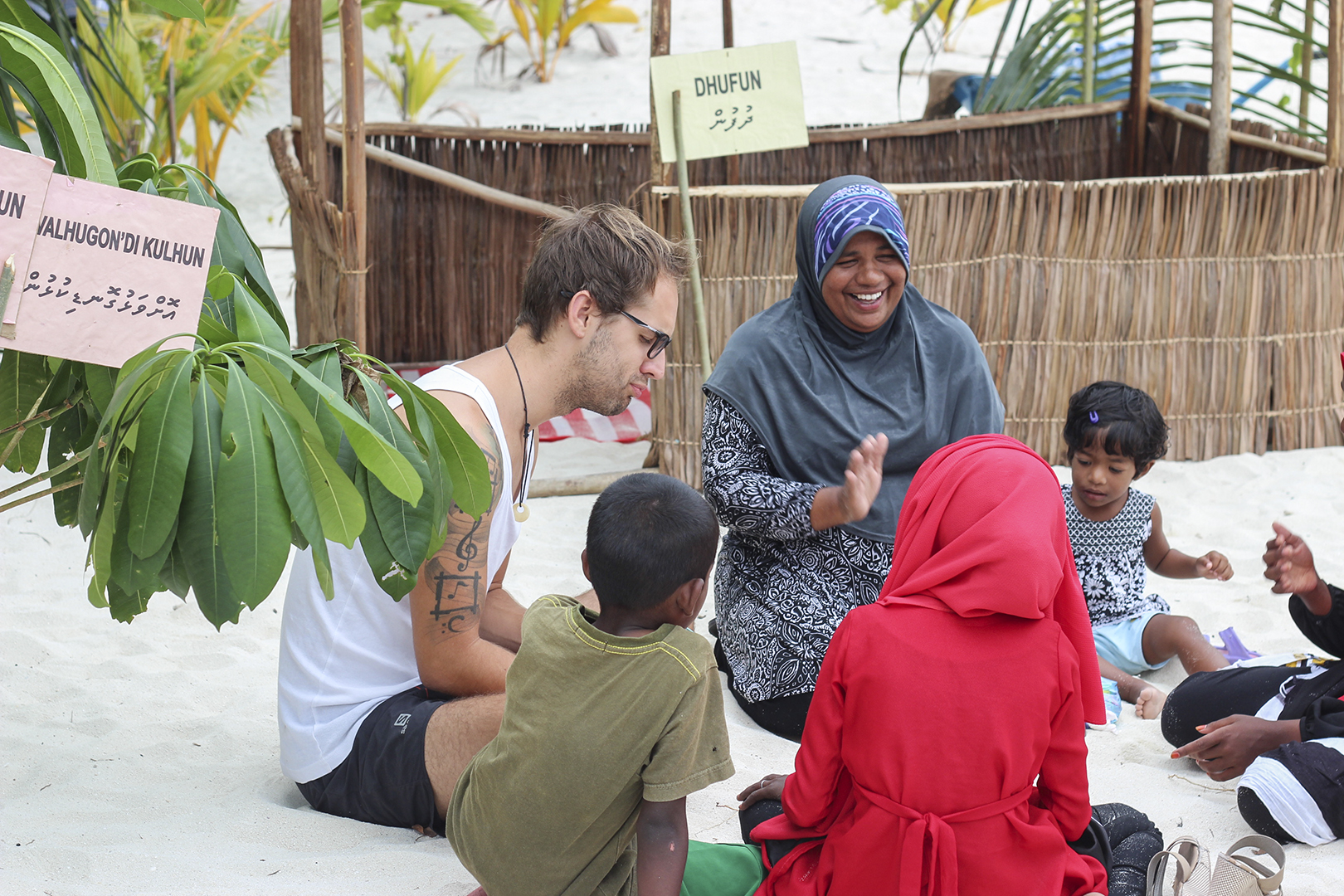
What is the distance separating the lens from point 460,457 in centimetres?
157

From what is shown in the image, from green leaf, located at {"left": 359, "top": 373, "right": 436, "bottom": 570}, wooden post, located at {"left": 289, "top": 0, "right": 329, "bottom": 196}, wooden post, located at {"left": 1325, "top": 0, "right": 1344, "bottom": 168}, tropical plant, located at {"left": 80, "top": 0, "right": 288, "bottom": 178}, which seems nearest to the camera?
green leaf, located at {"left": 359, "top": 373, "right": 436, "bottom": 570}

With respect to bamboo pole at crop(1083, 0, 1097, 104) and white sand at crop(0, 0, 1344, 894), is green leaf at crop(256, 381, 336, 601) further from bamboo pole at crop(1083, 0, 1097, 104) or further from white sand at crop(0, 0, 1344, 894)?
bamboo pole at crop(1083, 0, 1097, 104)

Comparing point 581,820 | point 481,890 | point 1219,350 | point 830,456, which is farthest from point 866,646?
point 1219,350

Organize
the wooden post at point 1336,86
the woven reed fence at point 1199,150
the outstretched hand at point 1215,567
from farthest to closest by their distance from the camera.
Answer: the woven reed fence at point 1199,150, the wooden post at point 1336,86, the outstretched hand at point 1215,567

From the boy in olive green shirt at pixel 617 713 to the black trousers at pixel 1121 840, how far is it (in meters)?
0.31

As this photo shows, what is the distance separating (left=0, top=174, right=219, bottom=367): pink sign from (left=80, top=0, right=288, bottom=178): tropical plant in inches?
180

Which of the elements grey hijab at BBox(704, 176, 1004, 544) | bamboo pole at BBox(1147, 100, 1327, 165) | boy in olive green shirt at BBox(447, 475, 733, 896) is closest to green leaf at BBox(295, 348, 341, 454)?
boy in olive green shirt at BBox(447, 475, 733, 896)

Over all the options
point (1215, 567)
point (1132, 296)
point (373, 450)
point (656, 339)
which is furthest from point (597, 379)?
point (1132, 296)

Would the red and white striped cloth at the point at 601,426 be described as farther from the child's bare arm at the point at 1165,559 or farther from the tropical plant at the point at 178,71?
the child's bare arm at the point at 1165,559

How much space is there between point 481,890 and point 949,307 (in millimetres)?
3149

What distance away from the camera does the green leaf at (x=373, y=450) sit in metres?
1.31

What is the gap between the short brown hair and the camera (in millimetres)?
2168

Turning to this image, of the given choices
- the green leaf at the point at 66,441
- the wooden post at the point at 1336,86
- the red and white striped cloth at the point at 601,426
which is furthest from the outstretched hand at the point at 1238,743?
the red and white striped cloth at the point at 601,426

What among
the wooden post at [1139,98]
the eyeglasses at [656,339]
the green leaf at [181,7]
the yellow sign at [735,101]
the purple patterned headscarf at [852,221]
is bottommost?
the eyeglasses at [656,339]
